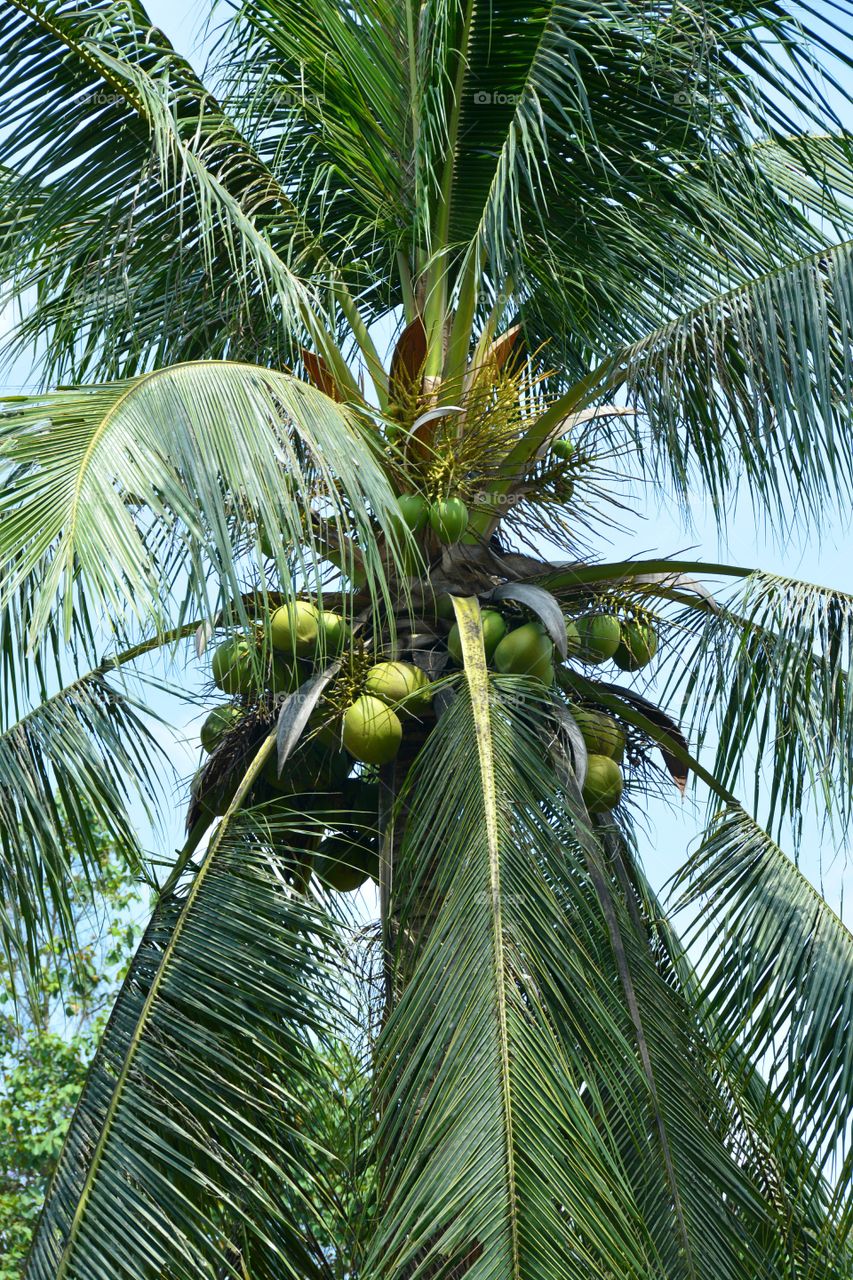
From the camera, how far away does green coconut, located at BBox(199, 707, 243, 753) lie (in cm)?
477

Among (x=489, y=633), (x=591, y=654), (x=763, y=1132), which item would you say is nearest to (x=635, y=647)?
(x=591, y=654)

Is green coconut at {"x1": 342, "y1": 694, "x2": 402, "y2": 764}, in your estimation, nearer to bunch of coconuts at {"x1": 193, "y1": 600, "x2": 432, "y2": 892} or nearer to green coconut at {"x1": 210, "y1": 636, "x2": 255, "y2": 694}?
bunch of coconuts at {"x1": 193, "y1": 600, "x2": 432, "y2": 892}

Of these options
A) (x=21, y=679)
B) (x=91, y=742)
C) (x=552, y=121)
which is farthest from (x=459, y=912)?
(x=552, y=121)

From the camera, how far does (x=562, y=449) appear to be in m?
4.92

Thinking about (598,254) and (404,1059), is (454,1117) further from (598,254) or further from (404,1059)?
(598,254)

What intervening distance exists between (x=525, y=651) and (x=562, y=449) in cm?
86

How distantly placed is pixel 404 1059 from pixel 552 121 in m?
3.06

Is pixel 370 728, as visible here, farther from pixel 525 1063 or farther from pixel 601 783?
pixel 525 1063

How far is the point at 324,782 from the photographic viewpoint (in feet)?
15.3

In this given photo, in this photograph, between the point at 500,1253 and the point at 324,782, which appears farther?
the point at 324,782

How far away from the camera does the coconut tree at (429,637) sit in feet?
11.2

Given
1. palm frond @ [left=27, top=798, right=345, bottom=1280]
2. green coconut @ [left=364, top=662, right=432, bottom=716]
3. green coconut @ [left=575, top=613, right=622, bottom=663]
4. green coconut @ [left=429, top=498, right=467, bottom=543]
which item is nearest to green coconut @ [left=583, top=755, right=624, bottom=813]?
green coconut @ [left=575, top=613, right=622, bottom=663]

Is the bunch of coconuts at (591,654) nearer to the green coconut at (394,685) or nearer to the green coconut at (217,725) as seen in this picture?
the green coconut at (394,685)

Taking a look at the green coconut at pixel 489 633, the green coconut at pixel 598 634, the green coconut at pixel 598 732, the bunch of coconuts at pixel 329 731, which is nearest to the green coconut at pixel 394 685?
the bunch of coconuts at pixel 329 731
